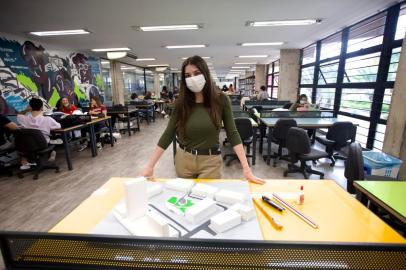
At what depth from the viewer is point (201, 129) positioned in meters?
1.50

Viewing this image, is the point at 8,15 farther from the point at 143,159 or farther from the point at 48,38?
the point at 143,159

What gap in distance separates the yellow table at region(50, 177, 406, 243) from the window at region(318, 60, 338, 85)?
565cm

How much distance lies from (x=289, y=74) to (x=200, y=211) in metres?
8.10

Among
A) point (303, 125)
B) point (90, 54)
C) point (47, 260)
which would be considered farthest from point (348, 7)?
point (90, 54)

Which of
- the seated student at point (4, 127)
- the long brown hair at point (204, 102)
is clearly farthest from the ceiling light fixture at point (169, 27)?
the long brown hair at point (204, 102)

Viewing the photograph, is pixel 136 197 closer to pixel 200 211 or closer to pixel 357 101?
pixel 200 211

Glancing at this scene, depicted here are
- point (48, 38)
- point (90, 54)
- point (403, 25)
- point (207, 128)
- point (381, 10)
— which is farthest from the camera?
point (90, 54)

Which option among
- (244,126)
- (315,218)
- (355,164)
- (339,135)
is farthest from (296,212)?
(339,135)

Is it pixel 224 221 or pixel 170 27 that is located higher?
pixel 170 27

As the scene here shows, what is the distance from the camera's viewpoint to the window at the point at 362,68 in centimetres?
428

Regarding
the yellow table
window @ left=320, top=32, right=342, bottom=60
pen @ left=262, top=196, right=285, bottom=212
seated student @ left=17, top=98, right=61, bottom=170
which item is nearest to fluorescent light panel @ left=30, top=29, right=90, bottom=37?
seated student @ left=17, top=98, right=61, bottom=170

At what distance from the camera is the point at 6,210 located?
288 cm

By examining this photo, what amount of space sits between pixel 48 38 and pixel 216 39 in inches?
174

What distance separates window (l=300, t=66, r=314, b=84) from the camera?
7332 millimetres
